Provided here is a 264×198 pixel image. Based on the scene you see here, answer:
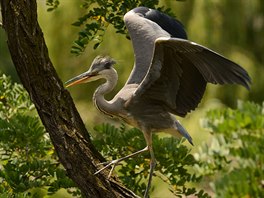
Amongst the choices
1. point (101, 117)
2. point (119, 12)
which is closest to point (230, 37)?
point (101, 117)

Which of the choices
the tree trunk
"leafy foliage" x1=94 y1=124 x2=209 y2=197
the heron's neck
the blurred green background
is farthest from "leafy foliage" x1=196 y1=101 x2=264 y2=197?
the blurred green background

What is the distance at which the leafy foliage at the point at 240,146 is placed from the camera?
5.79 ft

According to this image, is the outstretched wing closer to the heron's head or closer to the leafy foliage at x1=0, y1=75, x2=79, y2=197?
the heron's head

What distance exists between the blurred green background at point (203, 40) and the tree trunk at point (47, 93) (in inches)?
131

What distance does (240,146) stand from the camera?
1.85 metres

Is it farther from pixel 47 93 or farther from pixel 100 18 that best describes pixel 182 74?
pixel 47 93

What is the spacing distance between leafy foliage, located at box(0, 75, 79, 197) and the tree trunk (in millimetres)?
228

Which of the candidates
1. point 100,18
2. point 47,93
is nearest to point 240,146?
point 47,93

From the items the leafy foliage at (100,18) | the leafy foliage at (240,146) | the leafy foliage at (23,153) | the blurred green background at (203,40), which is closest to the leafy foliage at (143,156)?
the leafy foliage at (23,153)

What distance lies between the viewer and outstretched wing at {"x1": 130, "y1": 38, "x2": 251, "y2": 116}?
246 centimetres

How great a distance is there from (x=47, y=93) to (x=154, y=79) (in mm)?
472

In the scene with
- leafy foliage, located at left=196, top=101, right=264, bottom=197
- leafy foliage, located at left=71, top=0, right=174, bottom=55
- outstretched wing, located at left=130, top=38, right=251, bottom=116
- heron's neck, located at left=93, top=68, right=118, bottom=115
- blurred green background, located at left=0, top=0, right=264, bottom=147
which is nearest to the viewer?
leafy foliage, located at left=196, top=101, right=264, bottom=197

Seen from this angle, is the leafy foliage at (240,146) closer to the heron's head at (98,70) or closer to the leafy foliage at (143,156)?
the leafy foliage at (143,156)

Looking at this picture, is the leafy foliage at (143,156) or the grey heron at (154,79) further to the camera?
the leafy foliage at (143,156)
